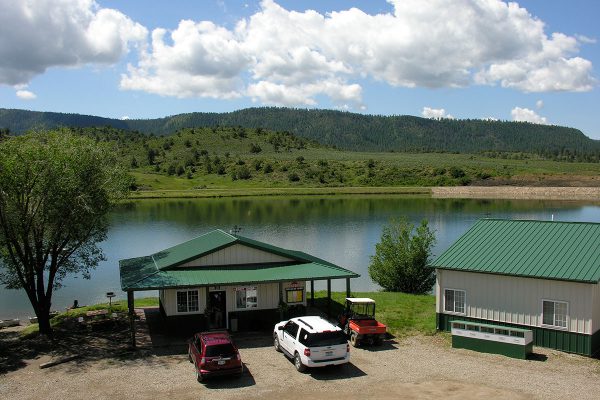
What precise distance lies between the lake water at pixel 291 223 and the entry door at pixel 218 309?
14.5 m

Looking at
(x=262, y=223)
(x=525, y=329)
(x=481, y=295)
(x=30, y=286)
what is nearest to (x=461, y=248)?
(x=481, y=295)

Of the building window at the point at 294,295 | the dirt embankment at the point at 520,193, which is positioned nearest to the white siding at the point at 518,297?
the building window at the point at 294,295

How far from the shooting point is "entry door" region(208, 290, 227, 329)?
24141 mm

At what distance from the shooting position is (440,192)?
130m

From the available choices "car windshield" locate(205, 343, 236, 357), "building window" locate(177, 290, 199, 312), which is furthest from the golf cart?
"building window" locate(177, 290, 199, 312)

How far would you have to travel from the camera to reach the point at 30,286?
2428 centimetres

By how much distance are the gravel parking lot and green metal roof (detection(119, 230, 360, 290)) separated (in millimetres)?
2856

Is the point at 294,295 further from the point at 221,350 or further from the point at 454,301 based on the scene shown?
the point at 221,350

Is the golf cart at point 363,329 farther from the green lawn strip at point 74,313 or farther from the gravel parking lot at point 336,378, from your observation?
the green lawn strip at point 74,313

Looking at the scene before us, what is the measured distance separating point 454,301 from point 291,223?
51823mm

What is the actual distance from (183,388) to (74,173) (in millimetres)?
10836

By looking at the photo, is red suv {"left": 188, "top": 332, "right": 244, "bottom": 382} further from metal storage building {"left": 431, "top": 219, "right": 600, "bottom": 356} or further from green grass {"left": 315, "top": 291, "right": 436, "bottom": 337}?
metal storage building {"left": 431, "top": 219, "right": 600, "bottom": 356}

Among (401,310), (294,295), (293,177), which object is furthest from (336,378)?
(293,177)

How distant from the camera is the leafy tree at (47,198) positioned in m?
22.8
